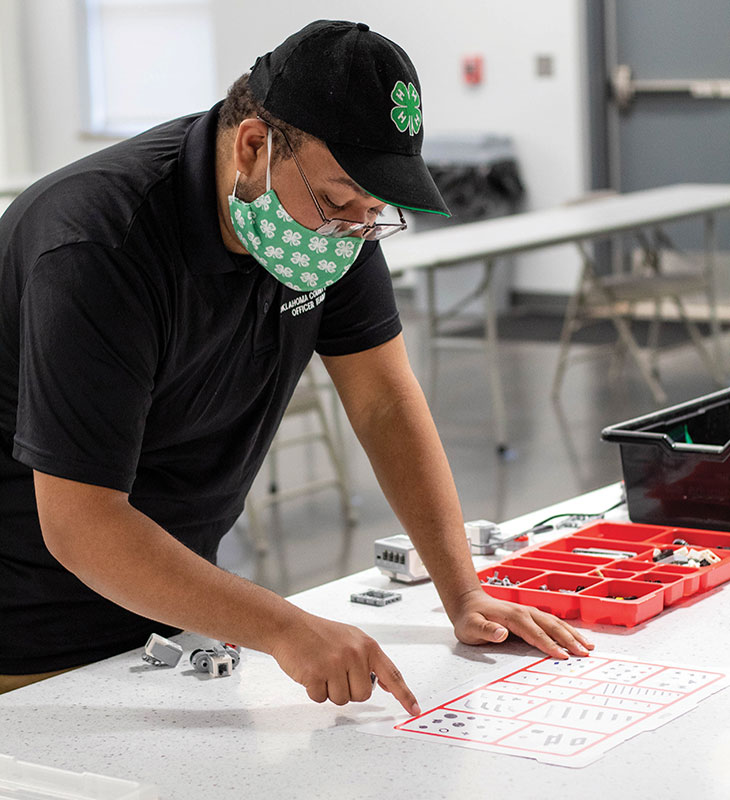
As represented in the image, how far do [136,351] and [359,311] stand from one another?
453mm

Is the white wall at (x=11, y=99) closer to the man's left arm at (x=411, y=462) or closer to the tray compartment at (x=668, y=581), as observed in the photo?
the man's left arm at (x=411, y=462)

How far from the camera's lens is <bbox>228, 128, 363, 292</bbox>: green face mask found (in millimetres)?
1514

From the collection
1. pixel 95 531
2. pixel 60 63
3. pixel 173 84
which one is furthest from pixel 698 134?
pixel 95 531

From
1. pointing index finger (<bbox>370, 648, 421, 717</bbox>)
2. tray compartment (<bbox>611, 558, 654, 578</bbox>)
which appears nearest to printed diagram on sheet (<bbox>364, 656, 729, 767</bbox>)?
pointing index finger (<bbox>370, 648, 421, 717</bbox>)

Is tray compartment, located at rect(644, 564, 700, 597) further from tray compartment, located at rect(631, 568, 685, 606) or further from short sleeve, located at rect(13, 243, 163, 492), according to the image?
short sleeve, located at rect(13, 243, 163, 492)

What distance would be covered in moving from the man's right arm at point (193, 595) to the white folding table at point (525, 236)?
10.9 ft

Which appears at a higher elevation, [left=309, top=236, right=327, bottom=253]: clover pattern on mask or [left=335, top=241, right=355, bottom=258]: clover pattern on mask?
[left=309, top=236, right=327, bottom=253]: clover pattern on mask

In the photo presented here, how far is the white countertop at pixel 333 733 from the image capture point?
125 cm

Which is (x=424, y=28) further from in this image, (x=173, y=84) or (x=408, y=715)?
(x=408, y=715)

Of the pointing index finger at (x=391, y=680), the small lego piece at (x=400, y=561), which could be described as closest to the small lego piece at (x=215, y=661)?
the pointing index finger at (x=391, y=680)

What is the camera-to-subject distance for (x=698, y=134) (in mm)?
7559

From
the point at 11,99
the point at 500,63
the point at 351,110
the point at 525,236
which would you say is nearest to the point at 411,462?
the point at 351,110

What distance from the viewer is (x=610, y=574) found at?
1745mm

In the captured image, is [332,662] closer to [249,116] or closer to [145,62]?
[249,116]
